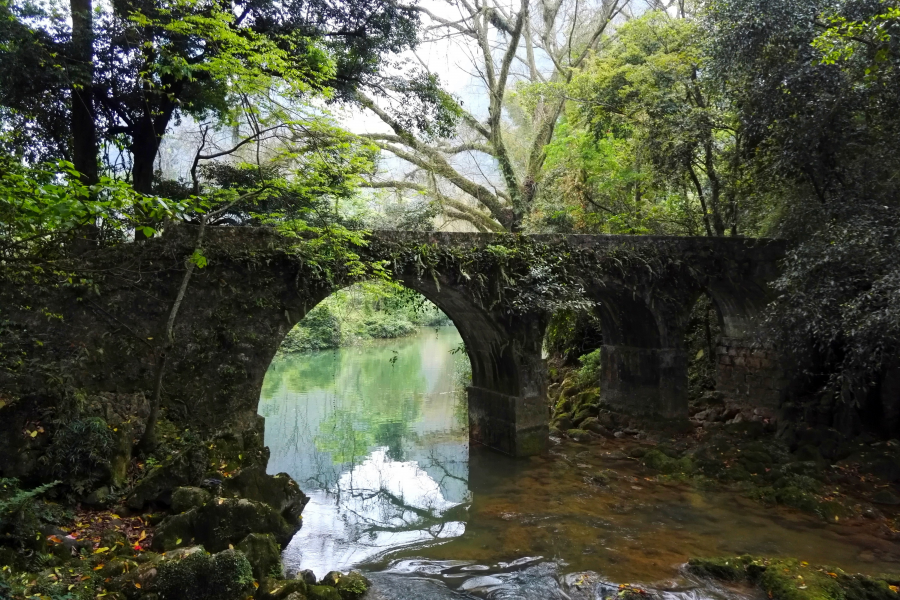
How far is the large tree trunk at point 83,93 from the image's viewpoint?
22.9ft

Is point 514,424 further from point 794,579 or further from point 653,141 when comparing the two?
point 653,141

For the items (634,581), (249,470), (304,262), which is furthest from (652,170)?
(249,470)

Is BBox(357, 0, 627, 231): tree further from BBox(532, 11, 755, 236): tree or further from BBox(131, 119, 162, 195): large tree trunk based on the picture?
BBox(131, 119, 162, 195): large tree trunk

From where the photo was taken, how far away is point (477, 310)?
8914 millimetres

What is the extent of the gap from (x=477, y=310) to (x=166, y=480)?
4.99m

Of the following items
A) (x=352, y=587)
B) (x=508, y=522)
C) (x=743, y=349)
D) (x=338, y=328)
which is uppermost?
(x=338, y=328)

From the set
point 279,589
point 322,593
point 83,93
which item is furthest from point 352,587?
point 83,93

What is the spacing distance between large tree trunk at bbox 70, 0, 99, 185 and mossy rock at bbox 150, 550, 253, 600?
15.4 feet

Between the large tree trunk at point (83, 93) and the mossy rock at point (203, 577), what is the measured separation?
4.71 metres

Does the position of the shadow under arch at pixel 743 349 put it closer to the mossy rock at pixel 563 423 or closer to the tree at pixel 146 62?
the mossy rock at pixel 563 423

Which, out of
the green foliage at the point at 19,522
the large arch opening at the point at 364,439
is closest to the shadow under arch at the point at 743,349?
the large arch opening at the point at 364,439

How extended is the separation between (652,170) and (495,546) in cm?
770

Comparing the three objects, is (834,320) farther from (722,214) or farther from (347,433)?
(347,433)

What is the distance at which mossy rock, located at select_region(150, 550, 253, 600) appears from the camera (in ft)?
12.4
